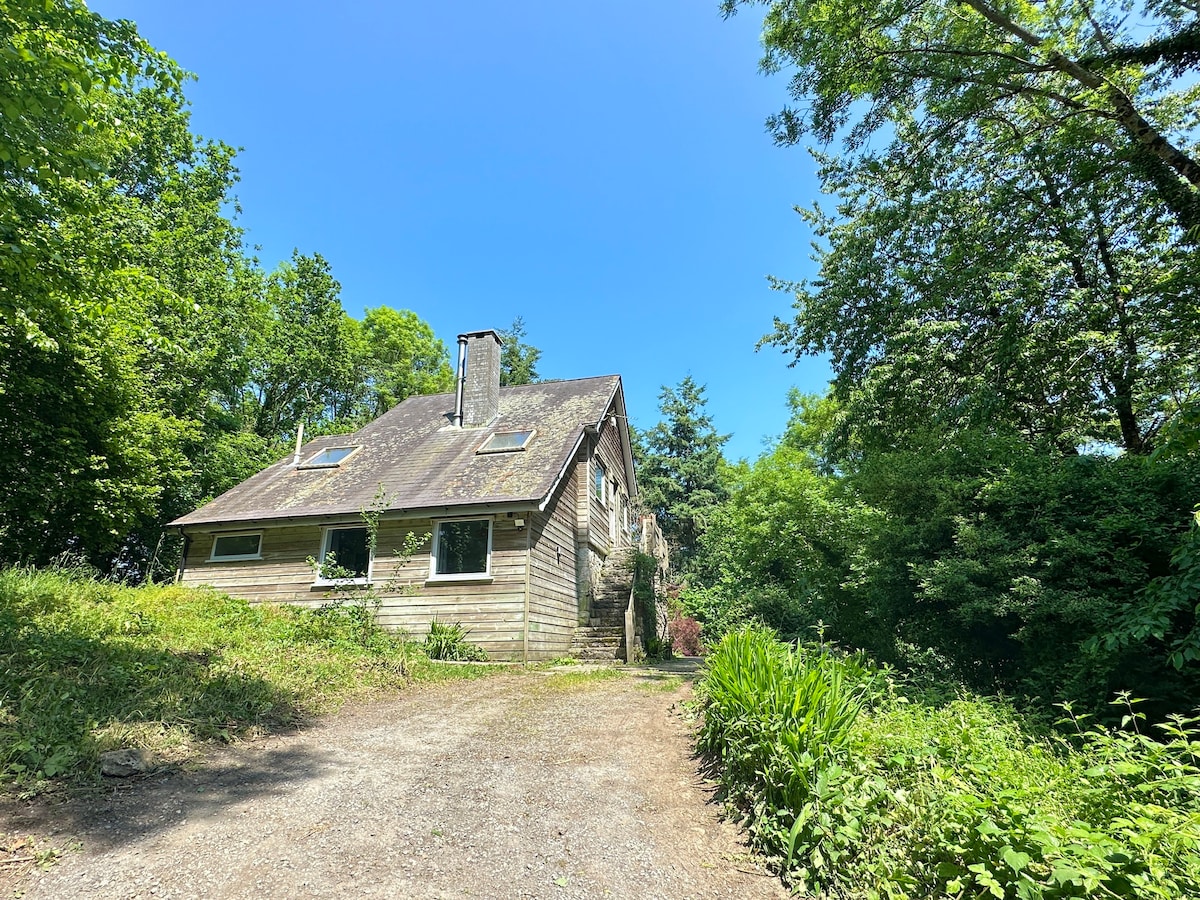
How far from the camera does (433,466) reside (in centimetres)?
1448

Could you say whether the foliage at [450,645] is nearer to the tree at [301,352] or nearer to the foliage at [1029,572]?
the foliage at [1029,572]

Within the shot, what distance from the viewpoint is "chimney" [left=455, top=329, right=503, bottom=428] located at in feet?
55.4

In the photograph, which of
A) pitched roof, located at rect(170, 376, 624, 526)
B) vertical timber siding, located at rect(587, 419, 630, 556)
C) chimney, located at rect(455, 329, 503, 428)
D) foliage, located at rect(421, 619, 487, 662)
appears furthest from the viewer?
chimney, located at rect(455, 329, 503, 428)

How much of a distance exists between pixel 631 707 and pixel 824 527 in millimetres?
4958

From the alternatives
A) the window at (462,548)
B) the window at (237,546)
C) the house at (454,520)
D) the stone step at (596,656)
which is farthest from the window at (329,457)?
the stone step at (596,656)

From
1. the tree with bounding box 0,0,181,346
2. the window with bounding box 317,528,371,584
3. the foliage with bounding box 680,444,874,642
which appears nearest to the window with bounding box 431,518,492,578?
the window with bounding box 317,528,371,584

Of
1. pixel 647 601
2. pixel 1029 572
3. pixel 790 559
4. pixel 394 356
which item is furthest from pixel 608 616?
pixel 394 356

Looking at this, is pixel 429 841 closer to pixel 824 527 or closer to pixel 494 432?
pixel 824 527

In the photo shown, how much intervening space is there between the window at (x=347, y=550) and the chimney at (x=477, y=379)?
466 centimetres

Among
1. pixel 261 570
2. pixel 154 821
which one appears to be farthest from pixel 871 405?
pixel 261 570

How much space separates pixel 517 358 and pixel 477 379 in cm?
2248

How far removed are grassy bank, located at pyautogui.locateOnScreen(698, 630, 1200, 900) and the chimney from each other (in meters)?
13.2

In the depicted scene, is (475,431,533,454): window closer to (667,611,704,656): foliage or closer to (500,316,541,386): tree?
(667,611,704,656): foliage

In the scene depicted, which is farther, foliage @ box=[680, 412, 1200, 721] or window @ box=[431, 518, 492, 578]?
window @ box=[431, 518, 492, 578]
